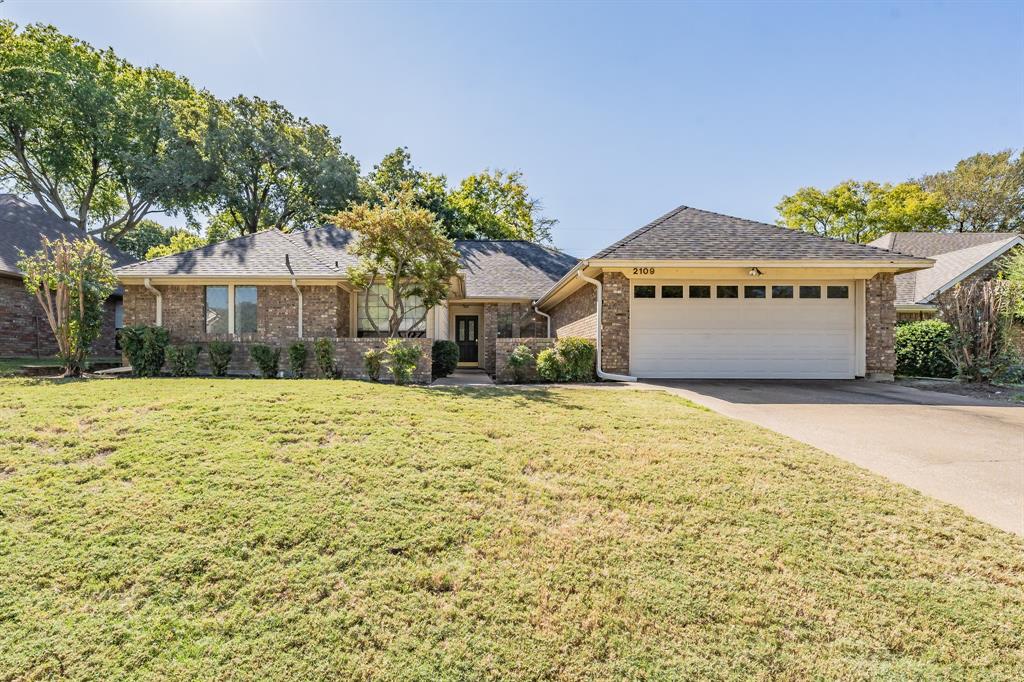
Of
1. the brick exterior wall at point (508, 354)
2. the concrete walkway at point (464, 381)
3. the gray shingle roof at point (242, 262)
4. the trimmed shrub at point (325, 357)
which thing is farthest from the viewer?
the gray shingle roof at point (242, 262)

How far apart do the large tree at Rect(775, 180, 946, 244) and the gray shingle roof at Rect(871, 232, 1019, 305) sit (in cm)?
793

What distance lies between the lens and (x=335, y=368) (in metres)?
10.3

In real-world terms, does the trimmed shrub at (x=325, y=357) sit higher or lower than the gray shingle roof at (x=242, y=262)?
lower

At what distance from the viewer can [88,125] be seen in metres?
21.0

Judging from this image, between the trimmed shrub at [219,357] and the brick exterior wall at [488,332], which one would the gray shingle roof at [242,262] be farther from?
the brick exterior wall at [488,332]

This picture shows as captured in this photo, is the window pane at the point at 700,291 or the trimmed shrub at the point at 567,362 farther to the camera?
the window pane at the point at 700,291

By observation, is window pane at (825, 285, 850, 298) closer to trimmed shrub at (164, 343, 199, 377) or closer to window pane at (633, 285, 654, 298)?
window pane at (633, 285, 654, 298)

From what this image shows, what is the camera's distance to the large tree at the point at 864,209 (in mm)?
27406

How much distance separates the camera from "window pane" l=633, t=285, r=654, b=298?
430 inches

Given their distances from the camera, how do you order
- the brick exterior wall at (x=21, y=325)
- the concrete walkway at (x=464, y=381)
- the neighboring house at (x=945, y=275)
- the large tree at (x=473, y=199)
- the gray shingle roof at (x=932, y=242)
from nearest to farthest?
the concrete walkway at (x=464, y=381) < the brick exterior wall at (x=21, y=325) < the neighboring house at (x=945, y=275) < the gray shingle roof at (x=932, y=242) < the large tree at (x=473, y=199)

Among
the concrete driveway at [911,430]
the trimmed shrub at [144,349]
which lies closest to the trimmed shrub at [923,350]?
the concrete driveway at [911,430]

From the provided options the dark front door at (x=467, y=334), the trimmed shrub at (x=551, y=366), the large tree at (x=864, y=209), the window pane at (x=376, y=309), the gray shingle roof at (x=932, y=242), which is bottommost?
the trimmed shrub at (x=551, y=366)

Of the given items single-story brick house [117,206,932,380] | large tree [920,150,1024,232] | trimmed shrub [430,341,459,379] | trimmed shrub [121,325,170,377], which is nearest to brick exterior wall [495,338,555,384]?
single-story brick house [117,206,932,380]

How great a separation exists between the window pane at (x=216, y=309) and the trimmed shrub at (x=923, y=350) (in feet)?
63.3
